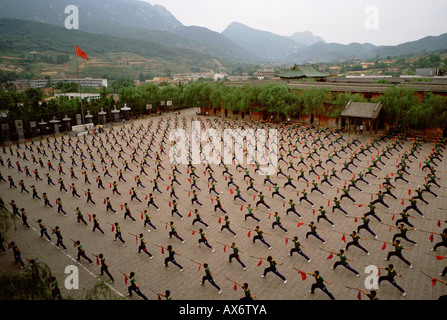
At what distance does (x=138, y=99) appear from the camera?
49375 millimetres

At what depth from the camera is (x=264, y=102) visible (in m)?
42.3

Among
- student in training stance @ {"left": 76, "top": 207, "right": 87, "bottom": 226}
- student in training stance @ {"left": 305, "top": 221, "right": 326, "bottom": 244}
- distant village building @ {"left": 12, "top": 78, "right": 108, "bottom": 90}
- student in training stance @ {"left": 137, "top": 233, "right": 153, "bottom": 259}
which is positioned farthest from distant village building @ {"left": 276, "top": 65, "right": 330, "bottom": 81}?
distant village building @ {"left": 12, "top": 78, "right": 108, "bottom": 90}

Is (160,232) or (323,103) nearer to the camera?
(160,232)

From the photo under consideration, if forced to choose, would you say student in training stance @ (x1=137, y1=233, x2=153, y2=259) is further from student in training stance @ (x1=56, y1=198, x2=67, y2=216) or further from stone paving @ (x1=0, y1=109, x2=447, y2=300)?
student in training stance @ (x1=56, y1=198, x2=67, y2=216)

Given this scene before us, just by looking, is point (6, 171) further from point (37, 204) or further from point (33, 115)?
point (33, 115)

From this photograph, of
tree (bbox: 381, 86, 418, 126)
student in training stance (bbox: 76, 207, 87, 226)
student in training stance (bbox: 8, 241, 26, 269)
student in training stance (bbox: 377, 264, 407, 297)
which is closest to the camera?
student in training stance (bbox: 377, 264, 407, 297)

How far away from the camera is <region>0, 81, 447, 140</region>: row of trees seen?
98.7ft

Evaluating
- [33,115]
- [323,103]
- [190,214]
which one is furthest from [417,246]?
[33,115]

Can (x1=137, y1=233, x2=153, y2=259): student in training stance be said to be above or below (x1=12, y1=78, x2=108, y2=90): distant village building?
below

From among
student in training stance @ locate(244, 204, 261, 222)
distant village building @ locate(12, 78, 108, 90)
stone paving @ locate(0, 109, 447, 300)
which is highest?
distant village building @ locate(12, 78, 108, 90)

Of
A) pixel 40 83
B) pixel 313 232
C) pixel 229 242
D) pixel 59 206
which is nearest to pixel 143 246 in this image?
pixel 229 242

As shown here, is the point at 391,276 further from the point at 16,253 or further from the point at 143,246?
the point at 16,253

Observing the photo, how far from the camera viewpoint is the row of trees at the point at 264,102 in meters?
30.1

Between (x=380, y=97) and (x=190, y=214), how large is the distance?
92.3 ft
